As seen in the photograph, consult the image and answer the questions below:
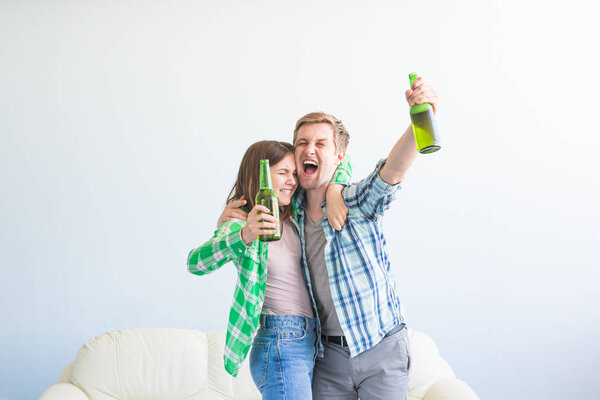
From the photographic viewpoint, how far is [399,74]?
310 cm

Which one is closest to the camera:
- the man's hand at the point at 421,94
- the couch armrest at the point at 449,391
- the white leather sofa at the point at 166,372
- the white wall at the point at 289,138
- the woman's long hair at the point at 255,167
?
the man's hand at the point at 421,94

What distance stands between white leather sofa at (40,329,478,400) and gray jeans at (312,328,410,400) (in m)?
0.94

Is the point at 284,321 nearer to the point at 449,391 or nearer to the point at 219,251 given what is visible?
the point at 219,251

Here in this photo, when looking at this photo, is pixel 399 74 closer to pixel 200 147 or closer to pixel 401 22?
pixel 401 22

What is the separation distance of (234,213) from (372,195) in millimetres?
412

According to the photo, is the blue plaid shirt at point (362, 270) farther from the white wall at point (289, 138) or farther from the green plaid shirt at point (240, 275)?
the white wall at point (289, 138)

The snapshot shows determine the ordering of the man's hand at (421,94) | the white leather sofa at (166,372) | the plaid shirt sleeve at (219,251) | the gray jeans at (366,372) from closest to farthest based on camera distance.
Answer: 1. the man's hand at (421,94)
2. the plaid shirt sleeve at (219,251)
3. the gray jeans at (366,372)
4. the white leather sofa at (166,372)

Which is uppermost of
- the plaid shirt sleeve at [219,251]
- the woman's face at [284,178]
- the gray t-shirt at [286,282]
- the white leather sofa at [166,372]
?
the woman's face at [284,178]

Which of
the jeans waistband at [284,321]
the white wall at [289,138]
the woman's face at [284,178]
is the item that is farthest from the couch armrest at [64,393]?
the woman's face at [284,178]

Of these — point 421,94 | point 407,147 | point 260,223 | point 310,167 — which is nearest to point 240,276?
point 260,223

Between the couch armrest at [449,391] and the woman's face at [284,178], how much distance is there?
48.8 inches

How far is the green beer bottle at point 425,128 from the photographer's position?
48.9 inches

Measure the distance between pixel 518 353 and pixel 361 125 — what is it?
1.60m

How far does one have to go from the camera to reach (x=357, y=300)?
4.77 ft
